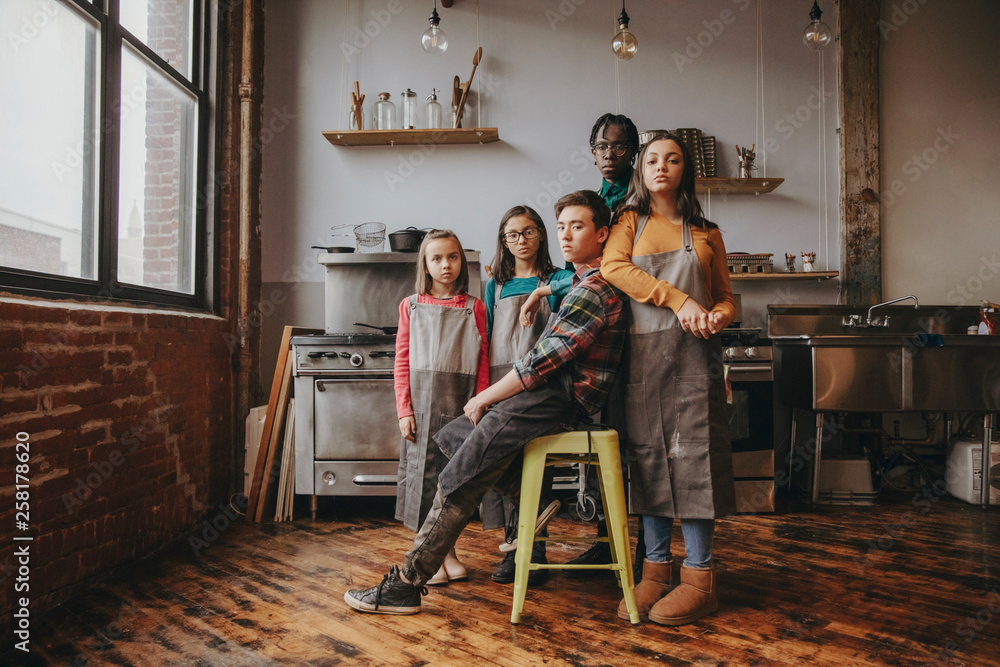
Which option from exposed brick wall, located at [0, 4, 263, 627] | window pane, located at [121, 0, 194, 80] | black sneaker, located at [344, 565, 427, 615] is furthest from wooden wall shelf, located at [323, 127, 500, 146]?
black sneaker, located at [344, 565, 427, 615]

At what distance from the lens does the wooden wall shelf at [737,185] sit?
376 cm

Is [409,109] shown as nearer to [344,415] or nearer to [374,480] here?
[344,415]

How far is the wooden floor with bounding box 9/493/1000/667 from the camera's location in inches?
65.3

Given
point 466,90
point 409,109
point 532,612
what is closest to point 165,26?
point 409,109

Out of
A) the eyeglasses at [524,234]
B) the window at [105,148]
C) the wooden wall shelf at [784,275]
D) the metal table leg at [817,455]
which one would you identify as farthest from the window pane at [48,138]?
the metal table leg at [817,455]

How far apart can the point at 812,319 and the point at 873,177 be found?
→ 982mm

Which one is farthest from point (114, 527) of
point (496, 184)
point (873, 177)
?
point (873, 177)

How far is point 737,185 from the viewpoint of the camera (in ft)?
12.5

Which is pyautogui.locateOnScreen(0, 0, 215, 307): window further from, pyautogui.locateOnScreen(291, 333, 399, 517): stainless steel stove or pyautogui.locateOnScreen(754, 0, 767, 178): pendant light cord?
pyautogui.locateOnScreen(754, 0, 767, 178): pendant light cord

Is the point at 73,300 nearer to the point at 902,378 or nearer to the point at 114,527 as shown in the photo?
the point at 114,527

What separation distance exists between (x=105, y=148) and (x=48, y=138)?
0.24 meters

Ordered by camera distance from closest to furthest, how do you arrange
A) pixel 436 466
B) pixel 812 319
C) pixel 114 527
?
pixel 436 466 → pixel 114 527 → pixel 812 319

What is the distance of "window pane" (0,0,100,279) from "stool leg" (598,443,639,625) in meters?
1.93

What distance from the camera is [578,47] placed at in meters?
3.93
